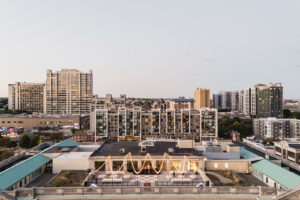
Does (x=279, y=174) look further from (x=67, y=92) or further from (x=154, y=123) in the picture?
(x=67, y=92)

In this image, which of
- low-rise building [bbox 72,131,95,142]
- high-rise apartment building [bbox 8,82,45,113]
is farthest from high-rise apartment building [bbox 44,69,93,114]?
low-rise building [bbox 72,131,95,142]

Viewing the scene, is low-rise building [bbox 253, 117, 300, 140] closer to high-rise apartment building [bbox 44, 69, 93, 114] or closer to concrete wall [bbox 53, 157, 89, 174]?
concrete wall [bbox 53, 157, 89, 174]

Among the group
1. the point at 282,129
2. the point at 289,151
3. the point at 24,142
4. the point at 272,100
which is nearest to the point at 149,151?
the point at 289,151

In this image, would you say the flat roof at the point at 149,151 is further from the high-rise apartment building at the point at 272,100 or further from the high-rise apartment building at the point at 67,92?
the high-rise apartment building at the point at 67,92

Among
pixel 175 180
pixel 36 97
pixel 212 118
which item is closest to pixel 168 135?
pixel 212 118

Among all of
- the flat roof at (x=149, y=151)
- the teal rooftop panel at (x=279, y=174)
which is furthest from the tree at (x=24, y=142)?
the teal rooftop panel at (x=279, y=174)
